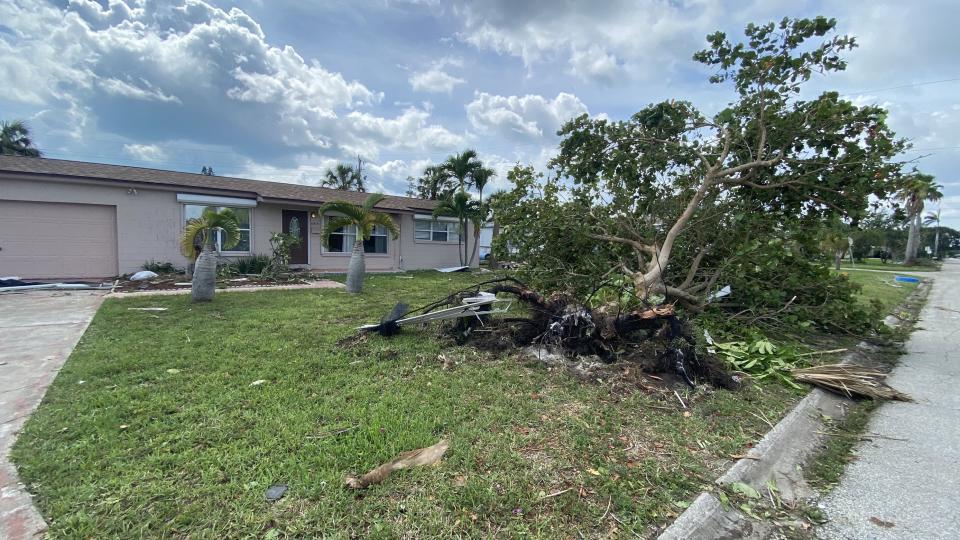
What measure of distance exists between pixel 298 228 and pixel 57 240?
617cm

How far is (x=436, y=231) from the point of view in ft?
58.6

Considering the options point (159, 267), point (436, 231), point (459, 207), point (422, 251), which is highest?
point (459, 207)

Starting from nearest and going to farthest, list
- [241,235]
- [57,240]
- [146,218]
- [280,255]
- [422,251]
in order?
[57,240]
[146,218]
[280,255]
[241,235]
[422,251]

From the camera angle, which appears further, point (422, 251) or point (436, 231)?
point (436, 231)

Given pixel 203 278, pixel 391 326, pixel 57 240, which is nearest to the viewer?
pixel 391 326

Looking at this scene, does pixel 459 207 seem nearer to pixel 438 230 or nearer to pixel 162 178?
pixel 438 230

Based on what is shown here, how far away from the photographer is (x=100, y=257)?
1177 cm

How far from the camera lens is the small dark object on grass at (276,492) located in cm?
224

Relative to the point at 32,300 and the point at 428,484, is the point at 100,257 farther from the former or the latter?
the point at 428,484

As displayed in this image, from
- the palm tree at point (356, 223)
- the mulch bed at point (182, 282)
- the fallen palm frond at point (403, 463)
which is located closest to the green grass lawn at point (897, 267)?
the palm tree at point (356, 223)

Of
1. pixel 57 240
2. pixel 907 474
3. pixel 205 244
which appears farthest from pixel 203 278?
pixel 907 474

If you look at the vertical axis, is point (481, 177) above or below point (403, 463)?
above

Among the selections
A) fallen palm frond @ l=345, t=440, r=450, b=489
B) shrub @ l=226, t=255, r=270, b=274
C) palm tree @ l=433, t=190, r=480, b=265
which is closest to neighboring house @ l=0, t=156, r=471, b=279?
shrub @ l=226, t=255, r=270, b=274

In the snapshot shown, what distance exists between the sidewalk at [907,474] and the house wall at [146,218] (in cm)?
1473
